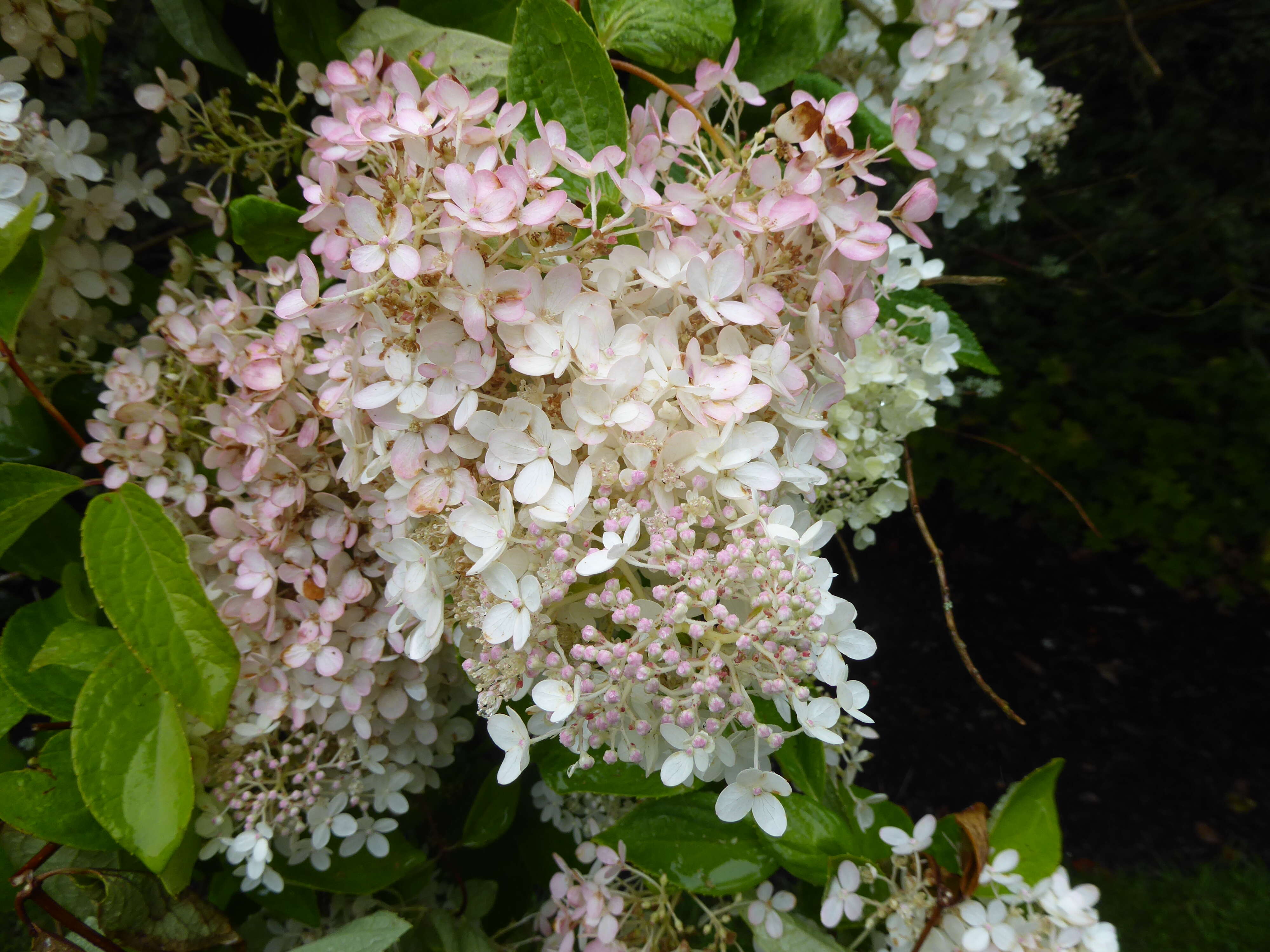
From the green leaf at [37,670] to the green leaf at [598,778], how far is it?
0.40m

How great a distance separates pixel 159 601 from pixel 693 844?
1.67 ft

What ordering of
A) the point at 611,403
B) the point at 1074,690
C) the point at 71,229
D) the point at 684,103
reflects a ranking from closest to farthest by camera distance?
1. the point at 611,403
2. the point at 684,103
3. the point at 71,229
4. the point at 1074,690

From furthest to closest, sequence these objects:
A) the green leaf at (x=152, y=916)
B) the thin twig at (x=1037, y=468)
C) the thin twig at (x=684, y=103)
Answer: the thin twig at (x=1037, y=468) < the green leaf at (x=152, y=916) < the thin twig at (x=684, y=103)

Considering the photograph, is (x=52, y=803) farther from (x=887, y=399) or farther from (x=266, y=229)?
(x=887, y=399)

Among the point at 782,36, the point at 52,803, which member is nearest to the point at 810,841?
the point at 52,803

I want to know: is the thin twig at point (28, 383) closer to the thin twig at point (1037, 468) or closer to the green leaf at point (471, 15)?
the green leaf at point (471, 15)

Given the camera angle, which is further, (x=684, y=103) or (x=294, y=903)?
(x=294, y=903)

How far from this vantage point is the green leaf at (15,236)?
578 millimetres

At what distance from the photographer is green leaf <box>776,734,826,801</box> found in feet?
2.47

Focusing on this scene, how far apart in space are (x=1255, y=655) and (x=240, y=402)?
2820 millimetres

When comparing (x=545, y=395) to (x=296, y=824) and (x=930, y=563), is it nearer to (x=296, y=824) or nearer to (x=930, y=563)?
(x=296, y=824)

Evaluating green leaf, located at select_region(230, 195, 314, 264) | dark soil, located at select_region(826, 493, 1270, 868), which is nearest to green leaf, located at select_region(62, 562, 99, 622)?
green leaf, located at select_region(230, 195, 314, 264)

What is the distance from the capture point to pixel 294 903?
827mm

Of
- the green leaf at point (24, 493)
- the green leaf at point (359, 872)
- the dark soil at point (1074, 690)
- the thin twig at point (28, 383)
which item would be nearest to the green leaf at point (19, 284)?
the thin twig at point (28, 383)
